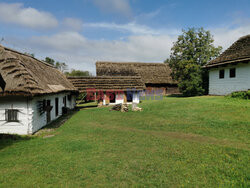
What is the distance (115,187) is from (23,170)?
3022mm

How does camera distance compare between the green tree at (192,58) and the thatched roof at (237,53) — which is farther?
the green tree at (192,58)

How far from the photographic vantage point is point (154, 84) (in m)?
33.2

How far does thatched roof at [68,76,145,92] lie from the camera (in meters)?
22.5

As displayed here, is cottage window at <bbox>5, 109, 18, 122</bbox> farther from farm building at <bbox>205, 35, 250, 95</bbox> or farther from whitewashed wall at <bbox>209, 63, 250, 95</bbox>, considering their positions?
whitewashed wall at <bbox>209, 63, 250, 95</bbox>

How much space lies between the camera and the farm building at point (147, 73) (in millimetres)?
32188

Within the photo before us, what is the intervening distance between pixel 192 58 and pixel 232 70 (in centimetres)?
709

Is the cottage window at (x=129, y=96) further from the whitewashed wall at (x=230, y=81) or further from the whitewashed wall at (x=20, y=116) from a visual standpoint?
the whitewashed wall at (x=20, y=116)

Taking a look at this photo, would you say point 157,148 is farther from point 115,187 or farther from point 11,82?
point 11,82

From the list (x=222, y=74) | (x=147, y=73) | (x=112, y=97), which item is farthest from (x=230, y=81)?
(x=147, y=73)

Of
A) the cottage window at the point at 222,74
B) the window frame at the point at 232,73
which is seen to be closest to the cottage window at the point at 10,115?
the window frame at the point at 232,73

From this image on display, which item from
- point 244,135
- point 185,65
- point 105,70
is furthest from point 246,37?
point 105,70

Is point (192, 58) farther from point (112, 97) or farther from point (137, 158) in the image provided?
point (137, 158)

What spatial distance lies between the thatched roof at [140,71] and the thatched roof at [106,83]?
716cm

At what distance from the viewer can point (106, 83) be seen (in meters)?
23.4
